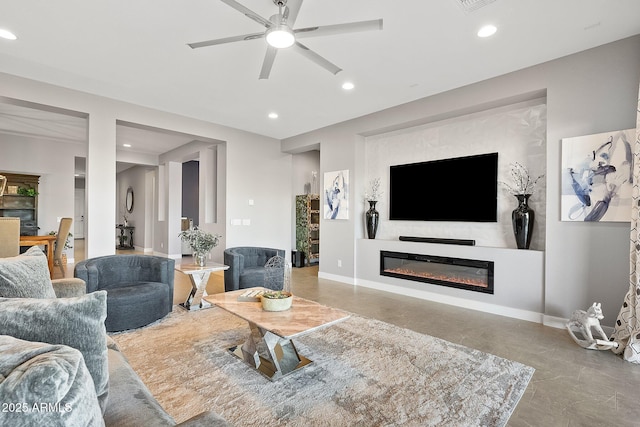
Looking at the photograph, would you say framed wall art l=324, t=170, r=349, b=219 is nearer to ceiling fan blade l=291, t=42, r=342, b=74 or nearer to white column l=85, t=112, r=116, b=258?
ceiling fan blade l=291, t=42, r=342, b=74

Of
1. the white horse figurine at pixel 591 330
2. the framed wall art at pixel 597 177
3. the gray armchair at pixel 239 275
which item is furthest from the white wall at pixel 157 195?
the white horse figurine at pixel 591 330

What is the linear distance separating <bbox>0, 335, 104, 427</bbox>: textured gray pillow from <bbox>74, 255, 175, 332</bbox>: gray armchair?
2.66m

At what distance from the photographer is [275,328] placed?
2059 millimetres

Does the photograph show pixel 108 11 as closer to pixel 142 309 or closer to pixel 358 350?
pixel 142 309

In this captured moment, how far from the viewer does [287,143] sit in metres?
6.68

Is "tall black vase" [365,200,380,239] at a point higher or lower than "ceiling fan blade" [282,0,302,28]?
lower

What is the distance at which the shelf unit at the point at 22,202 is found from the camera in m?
6.64

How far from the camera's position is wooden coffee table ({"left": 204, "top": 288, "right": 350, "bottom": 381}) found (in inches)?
84.1

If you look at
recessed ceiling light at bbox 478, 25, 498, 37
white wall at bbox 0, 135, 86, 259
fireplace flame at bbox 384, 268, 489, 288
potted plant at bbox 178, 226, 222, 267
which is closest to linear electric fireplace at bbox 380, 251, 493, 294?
fireplace flame at bbox 384, 268, 489, 288

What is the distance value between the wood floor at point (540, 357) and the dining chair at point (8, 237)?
208 cm

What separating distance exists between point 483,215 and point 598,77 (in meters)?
1.88

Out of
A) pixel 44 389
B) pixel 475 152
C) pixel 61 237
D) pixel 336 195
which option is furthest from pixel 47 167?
pixel 475 152

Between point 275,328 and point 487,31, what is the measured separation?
3184 millimetres

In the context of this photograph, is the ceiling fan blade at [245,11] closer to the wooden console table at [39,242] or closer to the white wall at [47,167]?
the wooden console table at [39,242]
